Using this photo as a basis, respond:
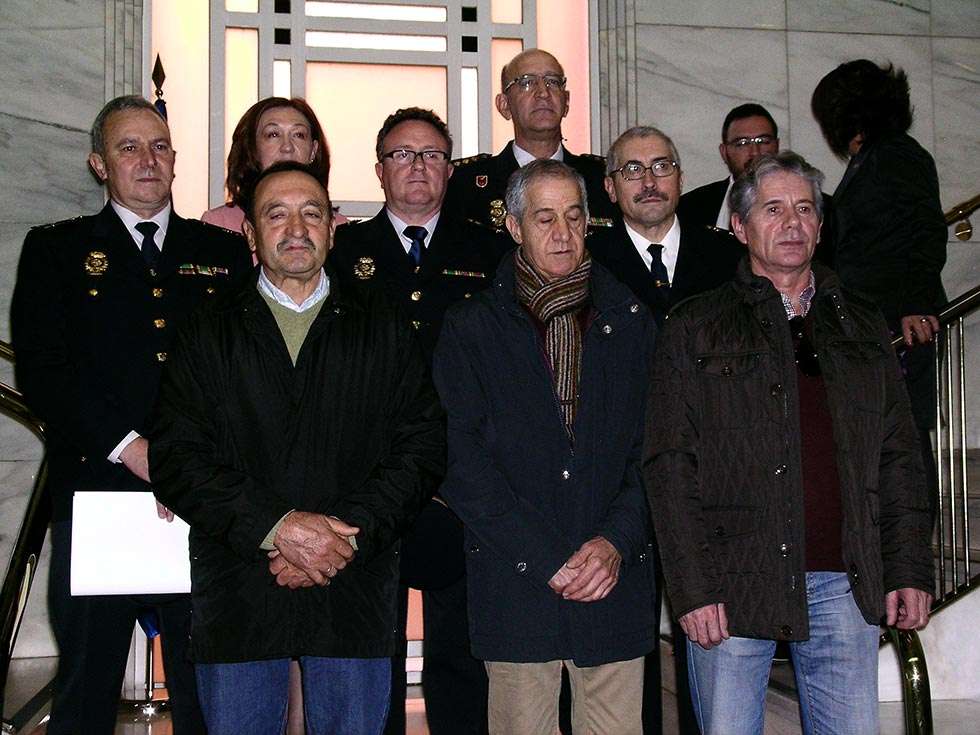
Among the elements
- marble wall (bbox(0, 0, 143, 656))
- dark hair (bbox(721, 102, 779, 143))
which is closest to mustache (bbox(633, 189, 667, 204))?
dark hair (bbox(721, 102, 779, 143))

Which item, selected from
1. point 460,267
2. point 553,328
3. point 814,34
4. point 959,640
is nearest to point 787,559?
point 553,328

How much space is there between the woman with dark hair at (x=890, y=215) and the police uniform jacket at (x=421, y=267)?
4.97 ft

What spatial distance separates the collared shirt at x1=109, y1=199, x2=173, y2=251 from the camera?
350cm

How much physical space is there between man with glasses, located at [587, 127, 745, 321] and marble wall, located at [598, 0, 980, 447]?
3.17 metres

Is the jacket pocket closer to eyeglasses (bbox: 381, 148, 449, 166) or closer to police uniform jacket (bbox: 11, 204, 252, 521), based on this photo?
eyeglasses (bbox: 381, 148, 449, 166)

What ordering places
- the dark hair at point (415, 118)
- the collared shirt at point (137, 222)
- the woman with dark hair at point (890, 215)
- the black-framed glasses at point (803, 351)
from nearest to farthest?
the black-framed glasses at point (803, 351) → the collared shirt at point (137, 222) → the dark hair at point (415, 118) → the woman with dark hair at point (890, 215)

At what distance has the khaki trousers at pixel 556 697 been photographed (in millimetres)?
3115

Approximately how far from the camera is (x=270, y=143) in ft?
13.0

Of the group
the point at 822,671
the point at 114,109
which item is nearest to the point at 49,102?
the point at 114,109

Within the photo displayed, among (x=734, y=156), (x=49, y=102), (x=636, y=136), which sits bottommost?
(x=636, y=136)

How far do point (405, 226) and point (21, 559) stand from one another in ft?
4.99

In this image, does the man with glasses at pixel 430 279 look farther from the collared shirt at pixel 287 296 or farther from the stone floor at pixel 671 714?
the stone floor at pixel 671 714

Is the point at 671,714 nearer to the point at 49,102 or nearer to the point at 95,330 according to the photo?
the point at 95,330

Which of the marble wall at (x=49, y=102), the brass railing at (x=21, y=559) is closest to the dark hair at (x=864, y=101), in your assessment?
the brass railing at (x=21, y=559)
